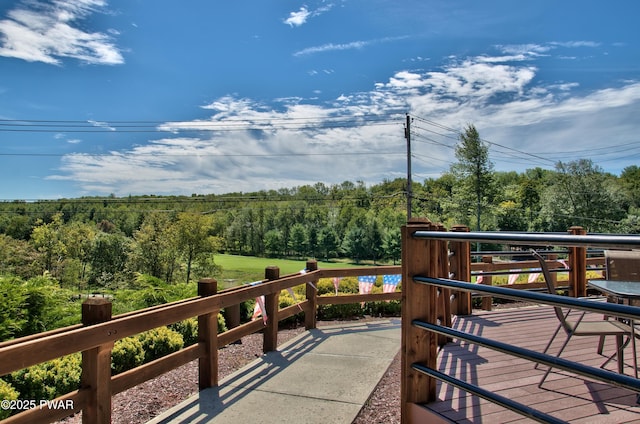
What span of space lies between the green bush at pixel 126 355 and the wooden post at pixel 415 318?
130 inches

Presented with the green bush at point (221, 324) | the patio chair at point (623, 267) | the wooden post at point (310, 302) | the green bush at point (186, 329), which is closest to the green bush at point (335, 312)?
the wooden post at point (310, 302)

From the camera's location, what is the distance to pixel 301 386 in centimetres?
371

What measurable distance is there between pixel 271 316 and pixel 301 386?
1.31m

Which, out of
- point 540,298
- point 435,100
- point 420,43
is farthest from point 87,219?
point 540,298

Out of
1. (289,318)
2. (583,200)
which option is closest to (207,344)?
(289,318)

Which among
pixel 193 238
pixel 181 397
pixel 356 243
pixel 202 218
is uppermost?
pixel 202 218

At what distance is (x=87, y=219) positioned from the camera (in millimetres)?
78062

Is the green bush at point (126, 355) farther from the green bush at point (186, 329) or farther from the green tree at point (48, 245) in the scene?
the green tree at point (48, 245)

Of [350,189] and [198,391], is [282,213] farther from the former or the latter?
[198,391]

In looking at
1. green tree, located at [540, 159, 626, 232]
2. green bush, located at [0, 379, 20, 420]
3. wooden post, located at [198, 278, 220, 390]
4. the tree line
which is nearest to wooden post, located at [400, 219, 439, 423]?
wooden post, located at [198, 278, 220, 390]

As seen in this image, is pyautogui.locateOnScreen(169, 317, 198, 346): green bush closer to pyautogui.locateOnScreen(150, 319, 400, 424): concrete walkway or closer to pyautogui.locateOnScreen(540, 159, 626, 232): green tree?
pyautogui.locateOnScreen(150, 319, 400, 424): concrete walkway

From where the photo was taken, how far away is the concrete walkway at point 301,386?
10.2ft

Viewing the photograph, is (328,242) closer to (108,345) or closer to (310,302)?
(310,302)

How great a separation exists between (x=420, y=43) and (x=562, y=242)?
2679 cm
